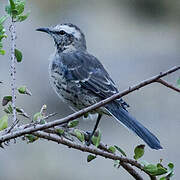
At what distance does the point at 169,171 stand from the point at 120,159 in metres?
0.20

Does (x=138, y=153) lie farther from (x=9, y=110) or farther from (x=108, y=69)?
(x=108, y=69)

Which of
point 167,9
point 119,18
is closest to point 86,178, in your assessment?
point 119,18

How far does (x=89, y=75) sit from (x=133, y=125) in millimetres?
839

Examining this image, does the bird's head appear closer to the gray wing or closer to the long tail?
the gray wing

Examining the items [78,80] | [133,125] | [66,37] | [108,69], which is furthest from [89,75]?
[108,69]

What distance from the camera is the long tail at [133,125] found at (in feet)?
9.83

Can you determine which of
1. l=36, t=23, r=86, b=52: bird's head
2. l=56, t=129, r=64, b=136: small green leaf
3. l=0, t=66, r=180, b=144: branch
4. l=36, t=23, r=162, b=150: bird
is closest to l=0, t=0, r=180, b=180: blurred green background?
l=36, t=23, r=86, b=52: bird's head

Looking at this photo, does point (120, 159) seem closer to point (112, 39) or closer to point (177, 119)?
point (177, 119)

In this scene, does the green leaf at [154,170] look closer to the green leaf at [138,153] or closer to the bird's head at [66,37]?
the green leaf at [138,153]

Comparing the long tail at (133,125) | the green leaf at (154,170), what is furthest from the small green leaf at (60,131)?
the long tail at (133,125)

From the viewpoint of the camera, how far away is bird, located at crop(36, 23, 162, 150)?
3.67 meters

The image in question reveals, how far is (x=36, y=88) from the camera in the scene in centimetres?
813

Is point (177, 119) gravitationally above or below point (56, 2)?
below

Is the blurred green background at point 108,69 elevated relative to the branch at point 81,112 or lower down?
lower down
